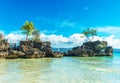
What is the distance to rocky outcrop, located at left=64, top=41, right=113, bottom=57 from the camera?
2943 inches

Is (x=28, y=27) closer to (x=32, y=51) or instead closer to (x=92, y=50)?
(x=32, y=51)

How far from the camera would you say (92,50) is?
79312 millimetres

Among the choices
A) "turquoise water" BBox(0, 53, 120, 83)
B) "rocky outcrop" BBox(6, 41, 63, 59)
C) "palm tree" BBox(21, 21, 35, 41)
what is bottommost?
"turquoise water" BBox(0, 53, 120, 83)

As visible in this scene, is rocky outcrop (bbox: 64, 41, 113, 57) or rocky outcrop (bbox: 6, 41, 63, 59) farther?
rocky outcrop (bbox: 64, 41, 113, 57)

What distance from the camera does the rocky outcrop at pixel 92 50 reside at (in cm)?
7475

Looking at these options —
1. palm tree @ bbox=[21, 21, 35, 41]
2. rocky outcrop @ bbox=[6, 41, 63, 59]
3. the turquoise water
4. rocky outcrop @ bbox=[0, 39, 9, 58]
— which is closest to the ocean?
the turquoise water

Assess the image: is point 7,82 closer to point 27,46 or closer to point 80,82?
point 80,82

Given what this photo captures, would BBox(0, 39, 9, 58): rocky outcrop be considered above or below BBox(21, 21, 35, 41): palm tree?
below

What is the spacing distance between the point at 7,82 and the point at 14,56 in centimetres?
3428

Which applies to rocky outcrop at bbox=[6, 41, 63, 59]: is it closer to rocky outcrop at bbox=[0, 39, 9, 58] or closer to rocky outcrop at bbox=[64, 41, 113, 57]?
rocky outcrop at bbox=[0, 39, 9, 58]

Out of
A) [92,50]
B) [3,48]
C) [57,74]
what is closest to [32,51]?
[3,48]

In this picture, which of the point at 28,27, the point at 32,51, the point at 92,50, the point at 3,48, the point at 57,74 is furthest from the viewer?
the point at 92,50

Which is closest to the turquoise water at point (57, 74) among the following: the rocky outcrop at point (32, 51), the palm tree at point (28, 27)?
the rocky outcrop at point (32, 51)

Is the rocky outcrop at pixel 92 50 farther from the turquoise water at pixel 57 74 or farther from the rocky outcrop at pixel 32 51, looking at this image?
the turquoise water at pixel 57 74
